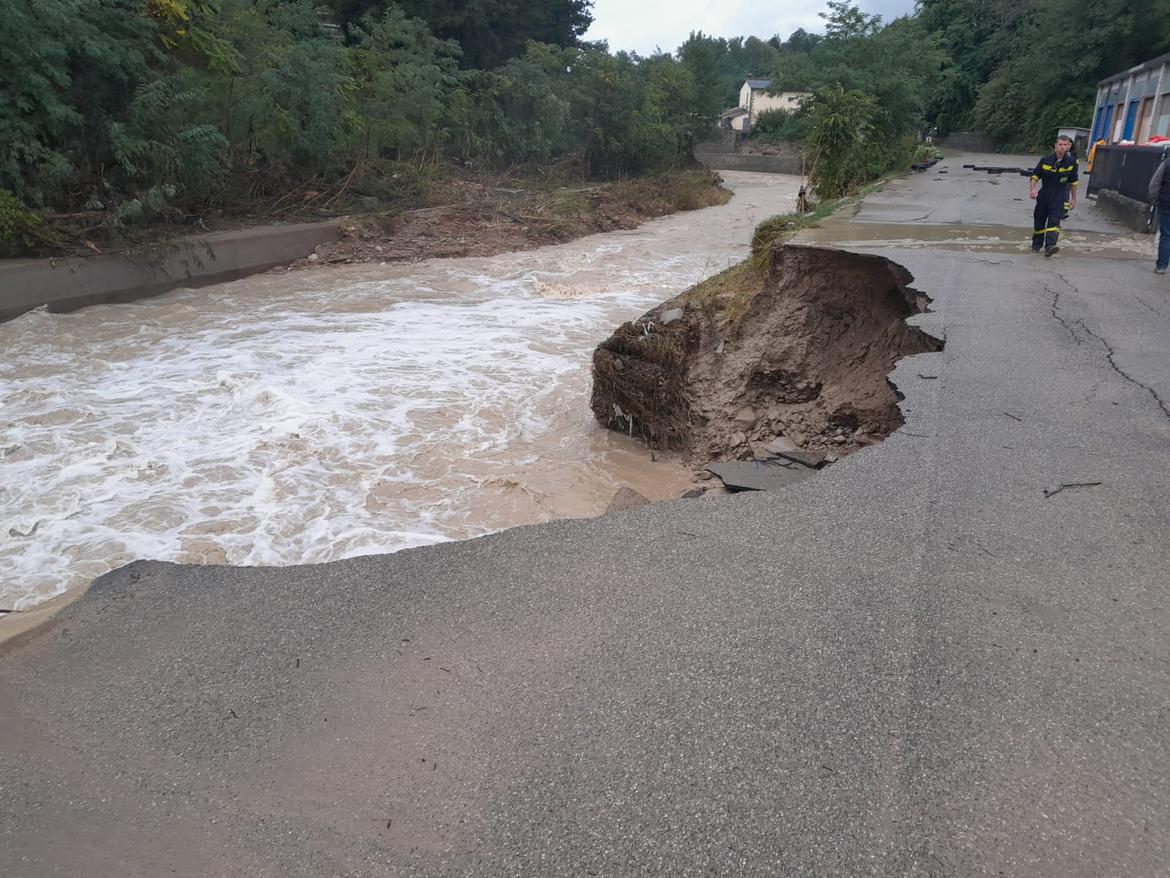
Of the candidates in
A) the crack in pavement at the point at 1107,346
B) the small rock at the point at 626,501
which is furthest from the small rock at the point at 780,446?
the crack in pavement at the point at 1107,346

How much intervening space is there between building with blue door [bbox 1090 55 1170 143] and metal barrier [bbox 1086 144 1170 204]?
9.25m

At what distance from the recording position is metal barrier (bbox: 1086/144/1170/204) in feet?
47.1

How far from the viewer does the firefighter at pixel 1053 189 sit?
36.7 ft

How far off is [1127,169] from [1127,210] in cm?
176

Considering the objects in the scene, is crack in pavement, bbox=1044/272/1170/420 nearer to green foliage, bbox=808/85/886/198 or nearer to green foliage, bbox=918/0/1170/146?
green foliage, bbox=808/85/886/198

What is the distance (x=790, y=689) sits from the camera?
9.96 feet

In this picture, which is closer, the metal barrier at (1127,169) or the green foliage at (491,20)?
the metal barrier at (1127,169)

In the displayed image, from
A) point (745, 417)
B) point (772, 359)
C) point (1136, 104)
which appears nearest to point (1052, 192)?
point (772, 359)

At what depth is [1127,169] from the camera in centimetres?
1575

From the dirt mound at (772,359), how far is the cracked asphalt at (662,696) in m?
2.60

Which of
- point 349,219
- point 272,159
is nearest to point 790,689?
point 349,219

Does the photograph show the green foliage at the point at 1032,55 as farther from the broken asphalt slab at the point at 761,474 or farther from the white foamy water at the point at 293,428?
the broken asphalt slab at the point at 761,474

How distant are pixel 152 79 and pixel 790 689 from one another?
56.7ft

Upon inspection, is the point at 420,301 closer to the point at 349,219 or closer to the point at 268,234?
the point at 268,234
